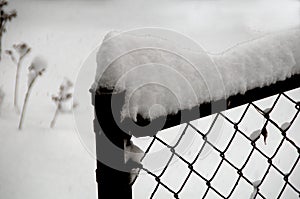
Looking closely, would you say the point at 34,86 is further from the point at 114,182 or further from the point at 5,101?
the point at 114,182

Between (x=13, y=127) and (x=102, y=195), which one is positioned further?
(x=13, y=127)

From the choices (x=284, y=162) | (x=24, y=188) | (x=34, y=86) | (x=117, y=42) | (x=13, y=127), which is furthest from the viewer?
(x=34, y=86)

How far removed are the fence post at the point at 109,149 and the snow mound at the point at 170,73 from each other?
0.08 ft

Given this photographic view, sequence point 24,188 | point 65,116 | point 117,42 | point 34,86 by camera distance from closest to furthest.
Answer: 1. point 117,42
2. point 24,188
3. point 65,116
4. point 34,86

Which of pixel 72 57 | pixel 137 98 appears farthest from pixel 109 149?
pixel 72 57

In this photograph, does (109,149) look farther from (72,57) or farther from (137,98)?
(72,57)

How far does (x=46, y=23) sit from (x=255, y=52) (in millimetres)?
4757

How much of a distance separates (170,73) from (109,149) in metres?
0.19

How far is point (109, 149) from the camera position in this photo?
78cm

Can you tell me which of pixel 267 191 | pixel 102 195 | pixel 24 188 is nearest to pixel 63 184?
pixel 24 188

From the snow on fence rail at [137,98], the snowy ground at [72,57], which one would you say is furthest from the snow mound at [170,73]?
the snowy ground at [72,57]

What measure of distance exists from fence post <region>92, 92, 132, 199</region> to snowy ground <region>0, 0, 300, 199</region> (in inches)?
6.7

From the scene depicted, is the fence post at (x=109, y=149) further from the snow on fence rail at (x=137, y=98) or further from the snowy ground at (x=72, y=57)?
the snowy ground at (x=72, y=57)

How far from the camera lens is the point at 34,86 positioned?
3.71 m
